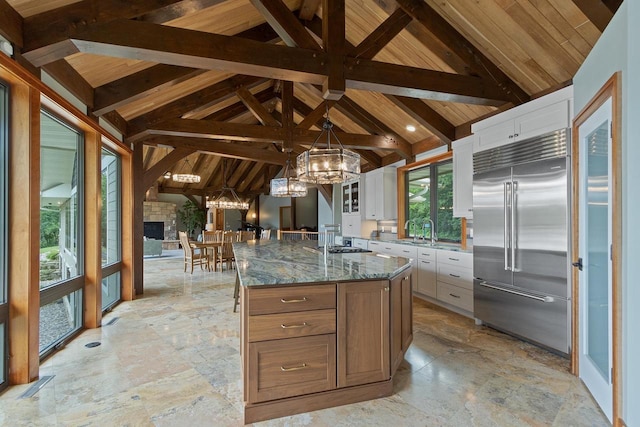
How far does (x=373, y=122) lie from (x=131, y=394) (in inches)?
219

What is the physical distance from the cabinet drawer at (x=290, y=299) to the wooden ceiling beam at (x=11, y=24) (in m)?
2.35

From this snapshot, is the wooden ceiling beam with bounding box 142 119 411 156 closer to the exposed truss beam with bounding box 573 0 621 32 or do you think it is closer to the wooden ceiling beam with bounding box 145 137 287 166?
the wooden ceiling beam with bounding box 145 137 287 166

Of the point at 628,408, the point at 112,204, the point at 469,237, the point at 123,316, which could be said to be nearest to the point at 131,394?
the point at 123,316

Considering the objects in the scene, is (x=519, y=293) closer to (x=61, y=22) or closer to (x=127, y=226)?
(x=61, y=22)

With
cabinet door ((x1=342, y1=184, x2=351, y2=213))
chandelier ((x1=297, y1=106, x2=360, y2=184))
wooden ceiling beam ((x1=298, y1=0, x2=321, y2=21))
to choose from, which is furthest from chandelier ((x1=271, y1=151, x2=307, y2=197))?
cabinet door ((x1=342, y1=184, x2=351, y2=213))

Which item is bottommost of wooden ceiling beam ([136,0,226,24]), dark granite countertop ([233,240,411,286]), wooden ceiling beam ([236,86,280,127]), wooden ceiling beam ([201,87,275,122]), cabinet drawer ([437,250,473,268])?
cabinet drawer ([437,250,473,268])

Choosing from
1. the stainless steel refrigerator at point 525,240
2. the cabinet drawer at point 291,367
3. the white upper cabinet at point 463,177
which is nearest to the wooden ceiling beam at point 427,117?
the white upper cabinet at point 463,177

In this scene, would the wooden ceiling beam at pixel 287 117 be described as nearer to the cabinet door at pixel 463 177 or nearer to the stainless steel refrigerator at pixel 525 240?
the cabinet door at pixel 463 177

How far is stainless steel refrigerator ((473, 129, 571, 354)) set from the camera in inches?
113

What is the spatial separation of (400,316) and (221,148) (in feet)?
17.7

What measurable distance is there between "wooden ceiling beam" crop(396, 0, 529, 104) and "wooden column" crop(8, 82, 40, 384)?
3737mm

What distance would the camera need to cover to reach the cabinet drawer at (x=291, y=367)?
6.53ft

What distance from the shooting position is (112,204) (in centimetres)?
480

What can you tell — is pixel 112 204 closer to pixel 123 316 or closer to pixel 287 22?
pixel 123 316
